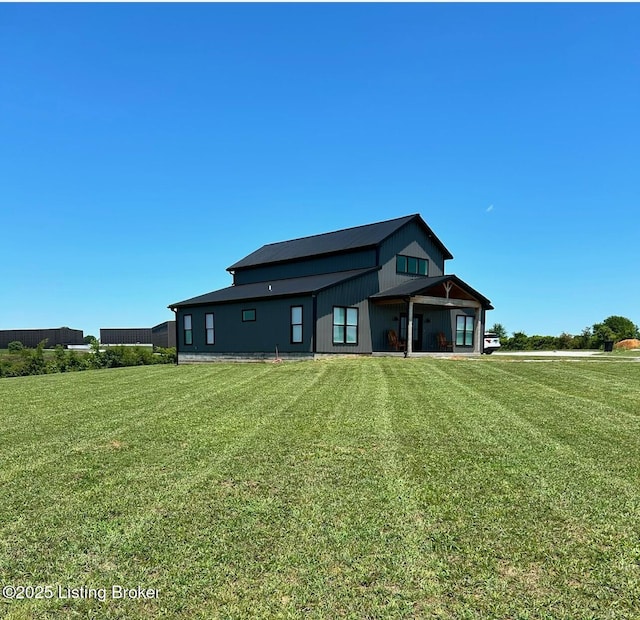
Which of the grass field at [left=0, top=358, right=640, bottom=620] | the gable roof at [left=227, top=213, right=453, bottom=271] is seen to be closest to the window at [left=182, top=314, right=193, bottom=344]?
the gable roof at [left=227, top=213, right=453, bottom=271]

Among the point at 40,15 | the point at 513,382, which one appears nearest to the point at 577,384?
the point at 513,382

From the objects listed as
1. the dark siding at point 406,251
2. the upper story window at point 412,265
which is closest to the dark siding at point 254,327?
the dark siding at point 406,251

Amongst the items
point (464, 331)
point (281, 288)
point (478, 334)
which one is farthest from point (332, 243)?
point (478, 334)

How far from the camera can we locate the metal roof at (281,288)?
66.4 ft

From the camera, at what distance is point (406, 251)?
76.4 ft

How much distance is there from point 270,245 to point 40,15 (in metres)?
20.6

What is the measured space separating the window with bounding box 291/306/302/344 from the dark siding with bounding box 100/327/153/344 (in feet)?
111

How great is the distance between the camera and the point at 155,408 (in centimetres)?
795

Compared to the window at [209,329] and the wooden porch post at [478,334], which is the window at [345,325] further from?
the wooden porch post at [478,334]

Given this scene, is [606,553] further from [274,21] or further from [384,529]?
[274,21]

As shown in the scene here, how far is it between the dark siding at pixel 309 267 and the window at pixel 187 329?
4603 millimetres

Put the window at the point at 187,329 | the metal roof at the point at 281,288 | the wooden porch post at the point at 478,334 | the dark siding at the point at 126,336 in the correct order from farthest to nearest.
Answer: the dark siding at the point at 126,336 < the window at the point at 187,329 < the wooden porch post at the point at 478,334 < the metal roof at the point at 281,288

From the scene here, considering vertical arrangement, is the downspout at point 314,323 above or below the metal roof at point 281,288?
below

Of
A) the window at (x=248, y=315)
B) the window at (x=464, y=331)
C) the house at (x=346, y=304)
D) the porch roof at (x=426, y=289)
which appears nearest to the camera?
the house at (x=346, y=304)
